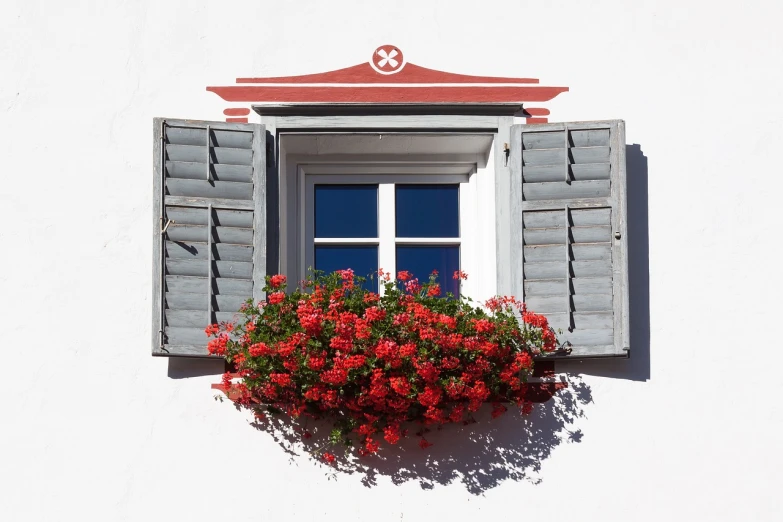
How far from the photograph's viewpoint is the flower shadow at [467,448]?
23.8 ft

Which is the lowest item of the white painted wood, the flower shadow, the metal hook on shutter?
the flower shadow

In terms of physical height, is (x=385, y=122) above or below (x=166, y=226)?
above

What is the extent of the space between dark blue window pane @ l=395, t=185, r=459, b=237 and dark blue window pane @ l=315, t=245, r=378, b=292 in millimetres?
182

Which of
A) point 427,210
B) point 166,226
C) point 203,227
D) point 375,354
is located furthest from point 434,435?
point 166,226

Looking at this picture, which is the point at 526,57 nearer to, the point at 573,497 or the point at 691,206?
the point at 691,206

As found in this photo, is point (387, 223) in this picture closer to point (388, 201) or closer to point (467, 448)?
point (388, 201)

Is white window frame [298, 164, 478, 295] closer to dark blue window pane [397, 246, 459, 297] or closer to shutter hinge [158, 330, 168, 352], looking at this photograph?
dark blue window pane [397, 246, 459, 297]

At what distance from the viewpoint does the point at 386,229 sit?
7969 millimetres

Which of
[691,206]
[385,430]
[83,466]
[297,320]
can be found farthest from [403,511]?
[691,206]

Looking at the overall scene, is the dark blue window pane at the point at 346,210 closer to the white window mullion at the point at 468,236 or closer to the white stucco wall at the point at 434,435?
the white window mullion at the point at 468,236

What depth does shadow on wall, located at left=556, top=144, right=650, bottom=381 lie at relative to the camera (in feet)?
24.3

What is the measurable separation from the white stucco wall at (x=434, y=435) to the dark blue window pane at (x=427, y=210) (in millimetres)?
650

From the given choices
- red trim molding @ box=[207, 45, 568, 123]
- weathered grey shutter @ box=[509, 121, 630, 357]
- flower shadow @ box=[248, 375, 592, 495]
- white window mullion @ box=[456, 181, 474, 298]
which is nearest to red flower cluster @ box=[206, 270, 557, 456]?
flower shadow @ box=[248, 375, 592, 495]

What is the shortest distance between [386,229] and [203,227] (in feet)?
3.25
